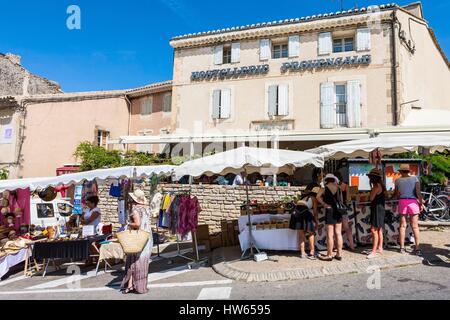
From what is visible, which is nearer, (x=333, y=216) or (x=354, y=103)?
(x=333, y=216)

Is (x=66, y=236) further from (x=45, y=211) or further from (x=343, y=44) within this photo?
(x=343, y=44)

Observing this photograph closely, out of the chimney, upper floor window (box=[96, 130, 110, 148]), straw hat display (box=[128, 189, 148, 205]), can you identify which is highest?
the chimney

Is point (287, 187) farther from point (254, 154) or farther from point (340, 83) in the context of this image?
point (340, 83)

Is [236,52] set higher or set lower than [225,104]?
higher

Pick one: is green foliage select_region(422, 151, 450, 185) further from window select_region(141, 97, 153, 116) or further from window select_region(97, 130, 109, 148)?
window select_region(97, 130, 109, 148)

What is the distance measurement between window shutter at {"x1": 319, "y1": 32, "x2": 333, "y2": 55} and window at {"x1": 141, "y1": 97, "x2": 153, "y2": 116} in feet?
35.0

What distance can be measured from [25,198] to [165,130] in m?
11.5

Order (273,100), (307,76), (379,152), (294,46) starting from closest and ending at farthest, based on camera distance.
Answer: (379,152)
(307,76)
(294,46)
(273,100)

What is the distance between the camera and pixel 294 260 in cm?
663

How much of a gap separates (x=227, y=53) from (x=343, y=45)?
6.05 metres

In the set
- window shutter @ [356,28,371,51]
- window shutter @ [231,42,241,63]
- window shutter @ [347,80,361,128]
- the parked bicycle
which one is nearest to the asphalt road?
the parked bicycle

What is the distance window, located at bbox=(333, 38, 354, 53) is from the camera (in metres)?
16.8

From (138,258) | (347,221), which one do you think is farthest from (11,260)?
(347,221)

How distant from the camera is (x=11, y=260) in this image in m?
7.44
